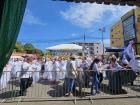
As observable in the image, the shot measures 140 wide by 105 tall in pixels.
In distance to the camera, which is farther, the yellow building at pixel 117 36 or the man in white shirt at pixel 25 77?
the yellow building at pixel 117 36

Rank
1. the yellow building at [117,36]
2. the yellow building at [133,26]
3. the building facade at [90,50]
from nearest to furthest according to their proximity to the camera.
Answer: the yellow building at [133,26] < the building facade at [90,50] < the yellow building at [117,36]

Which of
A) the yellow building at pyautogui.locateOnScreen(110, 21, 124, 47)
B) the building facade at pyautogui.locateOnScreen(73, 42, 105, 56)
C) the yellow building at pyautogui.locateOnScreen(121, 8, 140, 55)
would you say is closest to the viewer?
the yellow building at pyautogui.locateOnScreen(121, 8, 140, 55)

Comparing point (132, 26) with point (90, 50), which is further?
point (90, 50)

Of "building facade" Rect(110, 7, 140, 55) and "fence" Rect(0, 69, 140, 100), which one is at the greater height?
"building facade" Rect(110, 7, 140, 55)

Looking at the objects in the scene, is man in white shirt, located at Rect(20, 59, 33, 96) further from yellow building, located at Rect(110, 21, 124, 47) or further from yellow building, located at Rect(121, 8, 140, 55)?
yellow building, located at Rect(110, 21, 124, 47)

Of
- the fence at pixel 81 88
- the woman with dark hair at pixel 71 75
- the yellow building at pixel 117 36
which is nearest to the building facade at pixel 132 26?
the yellow building at pixel 117 36

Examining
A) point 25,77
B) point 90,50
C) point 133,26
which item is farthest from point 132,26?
point 90,50

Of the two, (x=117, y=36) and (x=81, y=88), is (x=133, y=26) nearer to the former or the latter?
(x=117, y=36)

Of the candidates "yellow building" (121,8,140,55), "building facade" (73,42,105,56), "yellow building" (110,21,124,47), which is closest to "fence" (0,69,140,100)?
"building facade" (73,42,105,56)

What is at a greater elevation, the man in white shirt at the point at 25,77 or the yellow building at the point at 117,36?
the yellow building at the point at 117,36

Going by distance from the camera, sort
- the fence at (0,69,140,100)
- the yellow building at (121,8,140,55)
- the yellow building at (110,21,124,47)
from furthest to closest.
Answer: the yellow building at (110,21,124,47) → the yellow building at (121,8,140,55) → the fence at (0,69,140,100)

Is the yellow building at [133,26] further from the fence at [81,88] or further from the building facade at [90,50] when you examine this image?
→ the fence at [81,88]

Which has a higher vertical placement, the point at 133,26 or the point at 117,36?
the point at 117,36

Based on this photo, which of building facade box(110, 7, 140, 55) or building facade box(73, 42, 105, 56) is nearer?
building facade box(110, 7, 140, 55)
